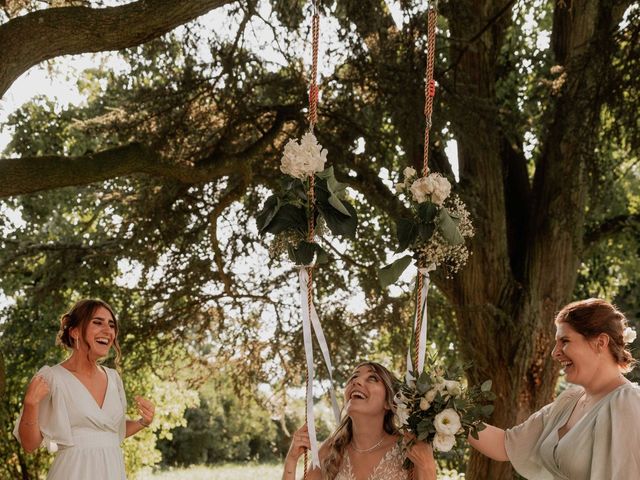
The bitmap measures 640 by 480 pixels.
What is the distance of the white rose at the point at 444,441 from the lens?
3.77 m

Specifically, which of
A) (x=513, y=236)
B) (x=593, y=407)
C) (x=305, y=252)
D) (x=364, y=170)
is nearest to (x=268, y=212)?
(x=305, y=252)

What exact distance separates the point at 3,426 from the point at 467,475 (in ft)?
16.3

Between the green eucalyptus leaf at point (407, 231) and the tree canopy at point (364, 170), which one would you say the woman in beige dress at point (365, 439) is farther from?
the tree canopy at point (364, 170)

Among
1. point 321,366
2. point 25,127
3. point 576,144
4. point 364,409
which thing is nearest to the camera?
point 364,409

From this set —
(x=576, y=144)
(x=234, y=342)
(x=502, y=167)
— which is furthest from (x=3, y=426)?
(x=576, y=144)

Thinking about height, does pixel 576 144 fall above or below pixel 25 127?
below

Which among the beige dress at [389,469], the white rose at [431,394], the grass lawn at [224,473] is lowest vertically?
the grass lawn at [224,473]

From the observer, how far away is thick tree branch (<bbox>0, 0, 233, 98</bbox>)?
4844 millimetres

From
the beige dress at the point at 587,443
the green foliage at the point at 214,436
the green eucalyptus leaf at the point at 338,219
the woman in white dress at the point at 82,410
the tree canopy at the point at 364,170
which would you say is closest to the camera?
the beige dress at the point at 587,443

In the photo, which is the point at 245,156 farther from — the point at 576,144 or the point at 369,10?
the point at 576,144

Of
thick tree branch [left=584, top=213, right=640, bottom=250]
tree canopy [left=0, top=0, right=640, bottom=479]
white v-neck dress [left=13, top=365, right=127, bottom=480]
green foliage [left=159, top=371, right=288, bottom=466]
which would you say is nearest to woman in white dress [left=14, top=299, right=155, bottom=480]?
white v-neck dress [left=13, top=365, right=127, bottom=480]

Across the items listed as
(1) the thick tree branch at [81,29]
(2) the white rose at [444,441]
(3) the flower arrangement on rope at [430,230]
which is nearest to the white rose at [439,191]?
(3) the flower arrangement on rope at [430,230]

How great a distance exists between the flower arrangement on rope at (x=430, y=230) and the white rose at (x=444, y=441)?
2.35 feet

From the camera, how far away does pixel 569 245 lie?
8.55 metres
